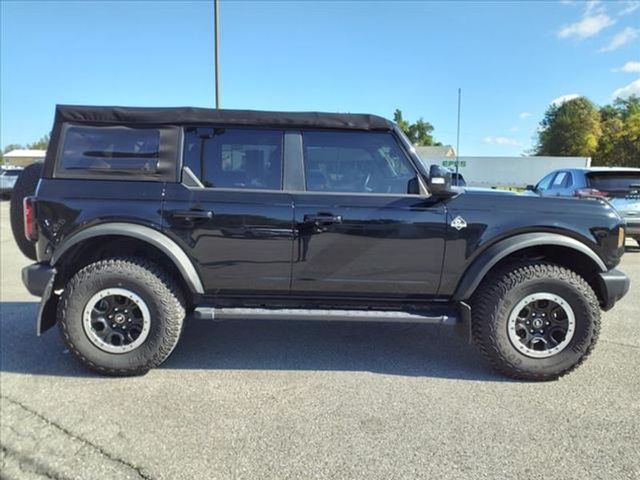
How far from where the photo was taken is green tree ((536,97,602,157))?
155ft

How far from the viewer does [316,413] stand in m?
2.96

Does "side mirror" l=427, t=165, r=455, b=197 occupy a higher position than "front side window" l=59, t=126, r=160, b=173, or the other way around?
"front side window" l=59, t=126, r=160, b=173

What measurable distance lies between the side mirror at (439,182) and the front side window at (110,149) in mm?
2025

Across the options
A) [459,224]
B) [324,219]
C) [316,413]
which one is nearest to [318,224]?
[324,219]

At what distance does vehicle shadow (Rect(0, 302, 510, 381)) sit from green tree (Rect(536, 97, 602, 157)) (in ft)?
161

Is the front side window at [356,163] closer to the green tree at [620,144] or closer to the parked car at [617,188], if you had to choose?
the parked car at [617,188]

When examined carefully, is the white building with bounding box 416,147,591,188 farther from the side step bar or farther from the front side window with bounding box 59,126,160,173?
the front side window with bounding box 59,126,160,173

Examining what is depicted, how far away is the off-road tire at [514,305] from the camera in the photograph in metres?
→ 3.40

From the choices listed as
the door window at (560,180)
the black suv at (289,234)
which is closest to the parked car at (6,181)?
the black suv at (289,234)

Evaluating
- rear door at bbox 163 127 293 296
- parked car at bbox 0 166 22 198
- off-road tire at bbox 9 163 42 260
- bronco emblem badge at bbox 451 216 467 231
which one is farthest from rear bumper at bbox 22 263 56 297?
parked car at bbox 0 166 22 198

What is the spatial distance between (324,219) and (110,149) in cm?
170

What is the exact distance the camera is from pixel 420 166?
11.6ft

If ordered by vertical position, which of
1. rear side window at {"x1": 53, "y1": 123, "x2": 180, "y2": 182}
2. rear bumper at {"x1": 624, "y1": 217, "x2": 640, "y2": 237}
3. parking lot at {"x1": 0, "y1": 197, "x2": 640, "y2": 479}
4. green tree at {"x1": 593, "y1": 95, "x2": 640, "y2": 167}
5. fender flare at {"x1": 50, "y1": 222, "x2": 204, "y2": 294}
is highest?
green tree at {"x1": 593, "y1": 95, "x2": 640, "y2": 167}

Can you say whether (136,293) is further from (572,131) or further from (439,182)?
(572,131)
